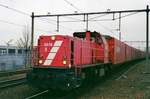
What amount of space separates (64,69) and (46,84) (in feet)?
3.19

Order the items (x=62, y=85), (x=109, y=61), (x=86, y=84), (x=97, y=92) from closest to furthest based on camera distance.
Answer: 1. (x=62, y=85)
2. (x=97, y=92)
3. (x=86, y=84)
4. (x=109, y=61)

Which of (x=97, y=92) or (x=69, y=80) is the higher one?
(x=69, y=80)

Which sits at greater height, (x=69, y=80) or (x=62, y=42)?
(x=62, y=42)

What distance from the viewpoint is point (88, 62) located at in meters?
15.4

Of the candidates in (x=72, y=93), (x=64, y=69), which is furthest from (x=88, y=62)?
(x=64, y=69)

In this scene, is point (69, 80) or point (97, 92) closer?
point (69, 80)

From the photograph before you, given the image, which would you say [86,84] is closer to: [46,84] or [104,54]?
[104,54]

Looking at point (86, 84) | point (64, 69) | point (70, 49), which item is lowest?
point (86, 84)

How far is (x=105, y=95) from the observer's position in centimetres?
1268

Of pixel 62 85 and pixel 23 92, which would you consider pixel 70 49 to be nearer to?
pixel 62 85

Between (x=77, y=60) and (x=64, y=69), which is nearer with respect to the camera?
(x=64, y=69)

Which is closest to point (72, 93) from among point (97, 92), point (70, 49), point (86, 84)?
point (97, 92)

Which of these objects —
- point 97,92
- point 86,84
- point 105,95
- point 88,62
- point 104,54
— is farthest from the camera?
point 104,54

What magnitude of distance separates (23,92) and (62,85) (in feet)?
8.38
